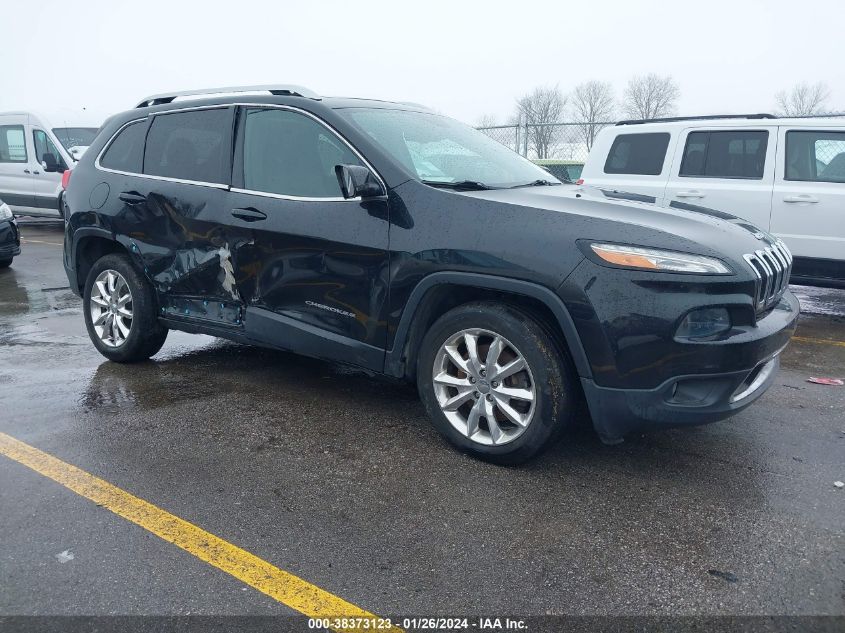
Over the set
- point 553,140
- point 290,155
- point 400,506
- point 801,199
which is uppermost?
point 553,140

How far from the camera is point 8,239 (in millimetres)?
9641

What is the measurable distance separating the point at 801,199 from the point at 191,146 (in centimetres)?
533

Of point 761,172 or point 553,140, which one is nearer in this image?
point 761,172

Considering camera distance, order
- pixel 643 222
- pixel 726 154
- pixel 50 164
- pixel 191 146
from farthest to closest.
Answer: pixel 50 164 → pixel 726 154 → pixel 191 146 → pixel 643 222

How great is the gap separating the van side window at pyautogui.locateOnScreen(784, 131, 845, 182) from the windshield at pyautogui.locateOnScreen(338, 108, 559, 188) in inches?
134

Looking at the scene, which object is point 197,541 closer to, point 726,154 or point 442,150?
point 442,150

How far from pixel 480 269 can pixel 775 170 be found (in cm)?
479

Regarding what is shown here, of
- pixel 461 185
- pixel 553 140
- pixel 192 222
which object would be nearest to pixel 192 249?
pixel 192 222

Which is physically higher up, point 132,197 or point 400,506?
point 132,197

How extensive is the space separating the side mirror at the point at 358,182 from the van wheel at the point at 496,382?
71 centimetres

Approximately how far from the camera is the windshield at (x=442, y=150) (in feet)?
12.5

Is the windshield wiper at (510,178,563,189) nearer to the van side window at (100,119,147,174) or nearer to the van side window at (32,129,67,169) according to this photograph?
the van side window at (100,119,147,174)

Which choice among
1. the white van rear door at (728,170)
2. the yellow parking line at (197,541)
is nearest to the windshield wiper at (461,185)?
the yellow parking line at (197,541)

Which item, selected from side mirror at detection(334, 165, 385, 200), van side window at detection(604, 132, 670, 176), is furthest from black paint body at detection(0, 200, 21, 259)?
side mirror at detection(334, 165, 385, 200)
